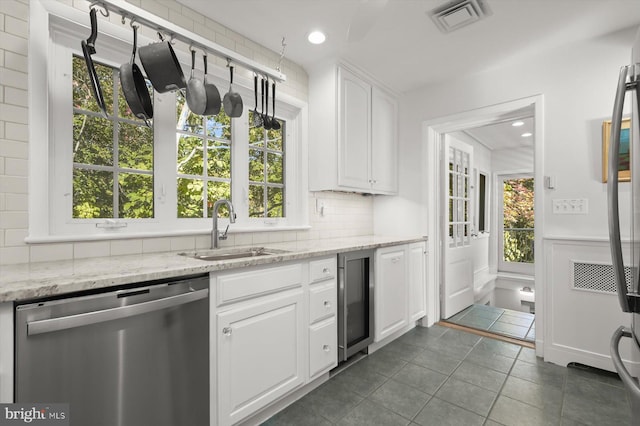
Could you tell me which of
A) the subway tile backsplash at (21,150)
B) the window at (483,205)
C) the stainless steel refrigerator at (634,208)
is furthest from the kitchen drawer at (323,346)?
the window at (483,205)

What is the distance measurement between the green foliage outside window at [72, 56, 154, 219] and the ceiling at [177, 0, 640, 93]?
2.60 ft

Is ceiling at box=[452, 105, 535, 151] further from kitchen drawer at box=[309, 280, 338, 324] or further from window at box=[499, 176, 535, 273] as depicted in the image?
kitchen drawer at box=[309, 280, 338, 324]

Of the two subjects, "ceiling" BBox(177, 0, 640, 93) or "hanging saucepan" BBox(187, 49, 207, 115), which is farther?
"ceiling" BBox(177, 0, 640, 93)

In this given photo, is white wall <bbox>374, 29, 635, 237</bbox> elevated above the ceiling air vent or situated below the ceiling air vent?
below

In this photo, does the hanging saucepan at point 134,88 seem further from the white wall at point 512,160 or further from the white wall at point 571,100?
the white wall at point 512,160

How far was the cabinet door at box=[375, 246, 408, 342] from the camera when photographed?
2.48m

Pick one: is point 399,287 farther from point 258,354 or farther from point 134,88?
point 134,88

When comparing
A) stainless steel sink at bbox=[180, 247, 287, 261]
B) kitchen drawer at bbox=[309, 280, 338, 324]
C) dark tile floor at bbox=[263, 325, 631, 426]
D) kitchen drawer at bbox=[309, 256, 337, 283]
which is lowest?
dark tile floor at bbox=[263, 325, 631, 426]

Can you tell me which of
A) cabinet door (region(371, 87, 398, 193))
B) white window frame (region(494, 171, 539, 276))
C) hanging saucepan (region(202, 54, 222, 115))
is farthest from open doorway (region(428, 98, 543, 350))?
hanging saucepan (region(202, 54, 222, 115))

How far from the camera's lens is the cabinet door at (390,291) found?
2.48 metres

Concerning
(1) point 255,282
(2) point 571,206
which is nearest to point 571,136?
(2) point 571,206

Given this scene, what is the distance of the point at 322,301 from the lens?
1.99 m

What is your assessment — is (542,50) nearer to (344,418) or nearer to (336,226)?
(336,226)

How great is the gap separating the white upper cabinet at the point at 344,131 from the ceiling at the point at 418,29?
179 mm
